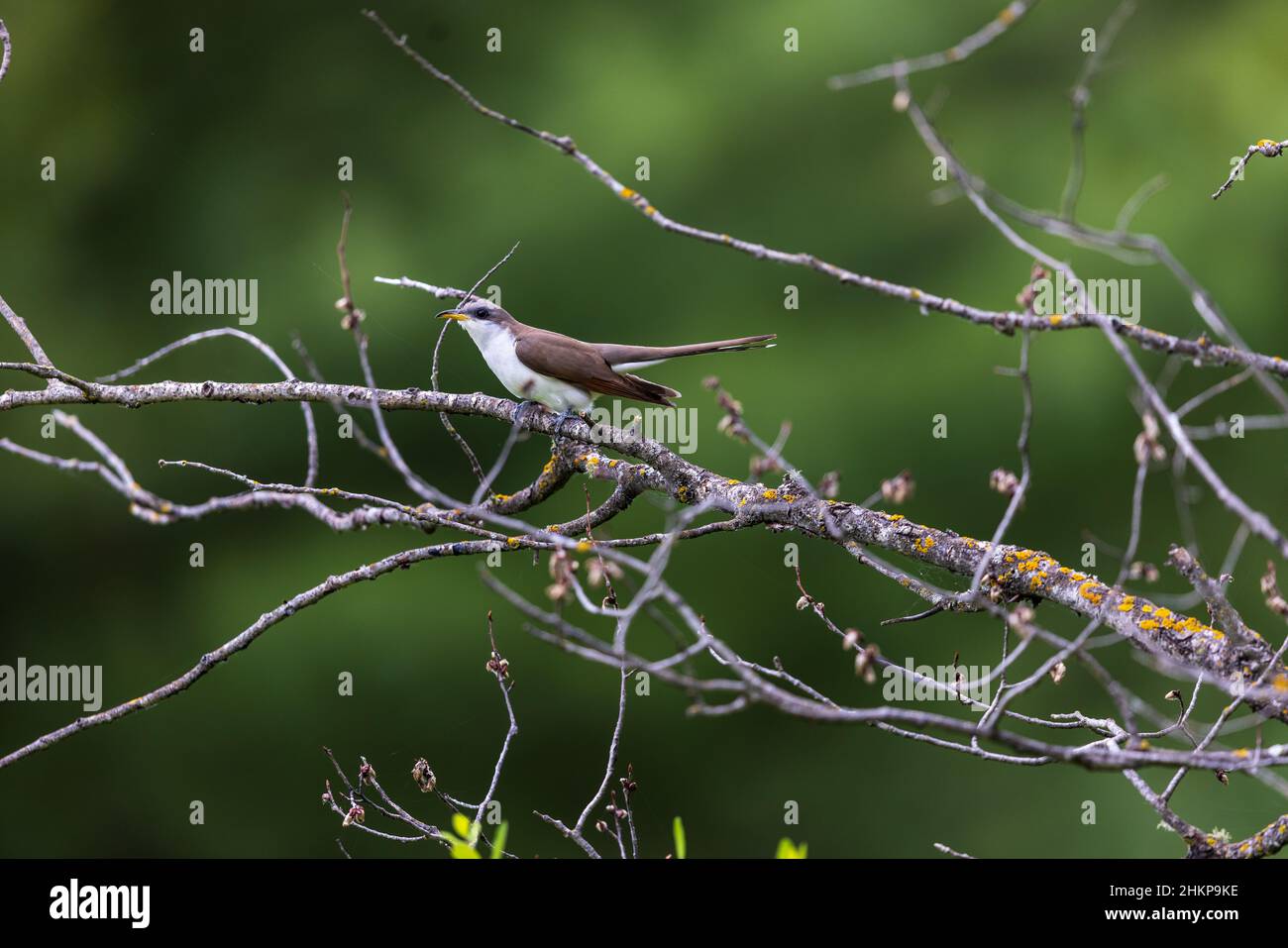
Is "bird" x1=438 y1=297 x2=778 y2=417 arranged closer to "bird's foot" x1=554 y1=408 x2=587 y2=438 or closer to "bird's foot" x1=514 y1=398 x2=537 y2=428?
"bird's foot" x1=554 y1=408 x2=587 y2=438

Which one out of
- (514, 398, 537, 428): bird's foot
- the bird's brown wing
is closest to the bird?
the bird's brown wing

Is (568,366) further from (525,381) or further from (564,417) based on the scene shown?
(564,417)

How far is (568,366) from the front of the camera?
4.58 metres

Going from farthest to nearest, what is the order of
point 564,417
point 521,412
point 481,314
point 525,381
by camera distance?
point 481,314
point 525,381
point 564,417
point 521,412

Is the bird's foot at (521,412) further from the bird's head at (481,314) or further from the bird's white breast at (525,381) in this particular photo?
the bird's head at (481,314)

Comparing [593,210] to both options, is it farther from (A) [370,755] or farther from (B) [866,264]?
(A) [370,755]

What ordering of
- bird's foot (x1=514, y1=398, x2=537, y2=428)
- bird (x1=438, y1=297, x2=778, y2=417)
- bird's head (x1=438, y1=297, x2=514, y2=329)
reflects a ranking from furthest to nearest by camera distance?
bird's head (x1=438, y1=297, x2=514, y2=329)
bird (x1=438, y1=297, x2=778, y2=417)
bird's foot (x1=514, y1=398, x2=537, y2=428)

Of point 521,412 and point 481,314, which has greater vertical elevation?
point 481,314

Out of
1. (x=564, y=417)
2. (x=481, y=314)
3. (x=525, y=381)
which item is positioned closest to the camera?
(x=564, y=417)

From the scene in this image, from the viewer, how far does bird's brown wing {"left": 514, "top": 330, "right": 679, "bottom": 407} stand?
4.53 meters

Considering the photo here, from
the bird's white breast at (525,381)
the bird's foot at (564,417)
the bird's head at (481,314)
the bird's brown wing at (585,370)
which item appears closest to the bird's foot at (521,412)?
the bird's foot at (564,417)

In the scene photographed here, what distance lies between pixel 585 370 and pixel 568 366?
7cm

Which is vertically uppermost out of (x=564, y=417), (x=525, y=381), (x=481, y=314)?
(x=481, y=314)

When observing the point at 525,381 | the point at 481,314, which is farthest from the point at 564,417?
the point at 481,314
